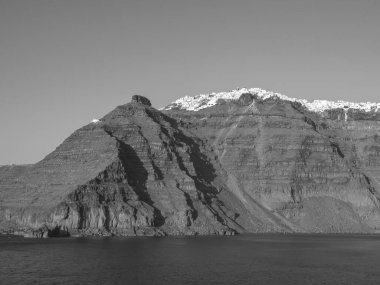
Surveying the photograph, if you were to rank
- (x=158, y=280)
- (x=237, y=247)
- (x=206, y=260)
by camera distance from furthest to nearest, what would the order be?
Answer: 1. (x=237, y=247)
2. (x=206, y=260)
3. (x=158, y=280)

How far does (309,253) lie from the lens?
17500 centimetres

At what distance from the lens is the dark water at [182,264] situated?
388 ft

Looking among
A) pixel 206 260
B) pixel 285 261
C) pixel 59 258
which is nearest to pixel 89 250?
pixel 59 258

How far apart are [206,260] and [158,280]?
35.3 m

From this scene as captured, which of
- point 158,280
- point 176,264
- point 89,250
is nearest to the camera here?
point 158,280

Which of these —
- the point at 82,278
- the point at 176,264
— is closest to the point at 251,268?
the point at 176,264

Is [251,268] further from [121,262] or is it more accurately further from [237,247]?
[237,247]

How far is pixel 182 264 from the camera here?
14038 centimetres

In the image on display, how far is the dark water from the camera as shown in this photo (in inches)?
4651

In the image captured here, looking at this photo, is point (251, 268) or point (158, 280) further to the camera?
point (251, 268)

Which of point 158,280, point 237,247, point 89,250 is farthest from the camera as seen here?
point 237,247

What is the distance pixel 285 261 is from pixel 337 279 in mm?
30920

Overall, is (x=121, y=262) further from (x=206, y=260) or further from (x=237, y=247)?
(x=237, y=247)

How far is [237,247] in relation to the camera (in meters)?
192
